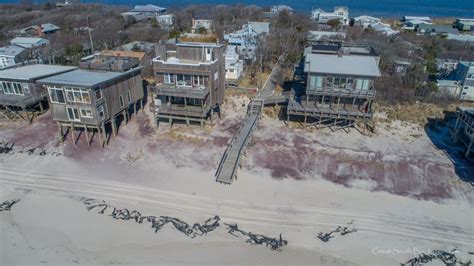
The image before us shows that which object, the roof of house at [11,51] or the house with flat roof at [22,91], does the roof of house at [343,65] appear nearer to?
the house with flat roof at [22,91]

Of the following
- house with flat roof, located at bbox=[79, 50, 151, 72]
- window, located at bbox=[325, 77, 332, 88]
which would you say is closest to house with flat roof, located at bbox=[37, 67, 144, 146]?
house with flat roof, located at bbox=[79, 50, 151, 72]

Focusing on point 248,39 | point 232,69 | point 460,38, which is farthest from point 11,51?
point 460,38

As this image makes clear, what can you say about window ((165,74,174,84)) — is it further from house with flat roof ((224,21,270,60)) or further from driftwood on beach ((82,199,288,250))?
house with flat roof ((224,21,270,60))

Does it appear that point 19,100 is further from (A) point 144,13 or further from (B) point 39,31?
(A) point 144,13

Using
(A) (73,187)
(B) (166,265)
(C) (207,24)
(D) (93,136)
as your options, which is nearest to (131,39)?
(C) (207,24)

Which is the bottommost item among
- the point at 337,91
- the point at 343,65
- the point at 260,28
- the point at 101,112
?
the point at 101,112
